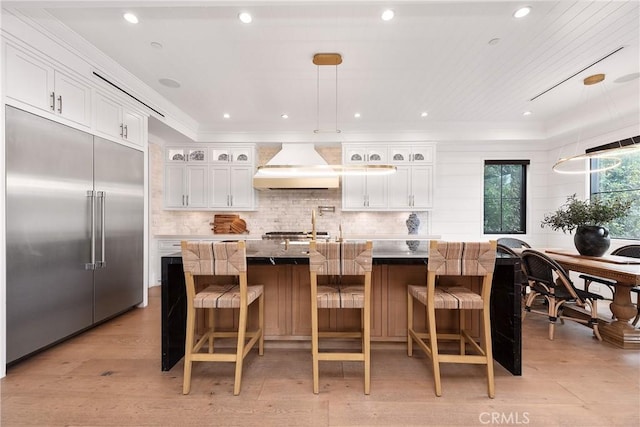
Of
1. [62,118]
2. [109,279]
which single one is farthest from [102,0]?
[109,279]

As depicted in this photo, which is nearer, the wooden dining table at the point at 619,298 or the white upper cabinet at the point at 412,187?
the wooden dining table at the point at 619,298

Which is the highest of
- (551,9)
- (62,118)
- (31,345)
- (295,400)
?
(551,9)

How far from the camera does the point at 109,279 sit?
2.98 m

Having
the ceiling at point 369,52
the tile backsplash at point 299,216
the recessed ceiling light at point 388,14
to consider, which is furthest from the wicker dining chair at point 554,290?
the recessed ceiling light at point 388,14

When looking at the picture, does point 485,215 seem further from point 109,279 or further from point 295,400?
point 109,279

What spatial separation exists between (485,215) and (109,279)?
589 centimetres

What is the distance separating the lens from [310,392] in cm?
189

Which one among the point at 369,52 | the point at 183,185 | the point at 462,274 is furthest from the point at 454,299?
the point at 183,185

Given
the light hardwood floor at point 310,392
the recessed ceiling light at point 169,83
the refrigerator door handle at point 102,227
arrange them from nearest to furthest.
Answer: the light hardwood floor at point 310,392, the refrigerator door handle at point 102,227, the recessed ceiling light at point 169,83

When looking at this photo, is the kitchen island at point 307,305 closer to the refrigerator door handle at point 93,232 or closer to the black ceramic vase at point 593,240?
the refrigerator door handle at point 93,232

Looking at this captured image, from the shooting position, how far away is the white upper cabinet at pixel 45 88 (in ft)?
6.91

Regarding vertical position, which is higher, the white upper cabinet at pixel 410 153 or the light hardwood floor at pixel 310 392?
the white upper cabinet at pixel 410 153

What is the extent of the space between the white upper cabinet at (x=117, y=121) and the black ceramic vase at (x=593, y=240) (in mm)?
5143

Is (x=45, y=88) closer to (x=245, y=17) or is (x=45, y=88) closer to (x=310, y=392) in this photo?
(x=245, y=17)
